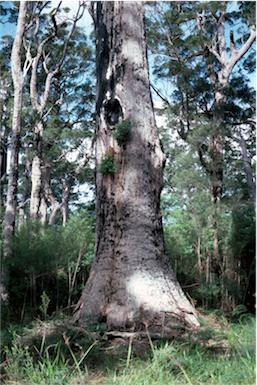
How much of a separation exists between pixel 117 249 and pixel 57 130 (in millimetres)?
5073

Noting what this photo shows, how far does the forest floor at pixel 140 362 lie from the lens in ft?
4.00

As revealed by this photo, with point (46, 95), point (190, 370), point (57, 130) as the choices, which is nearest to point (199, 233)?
point (190, 370)

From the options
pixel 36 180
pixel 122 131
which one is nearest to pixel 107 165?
pixel 122 131

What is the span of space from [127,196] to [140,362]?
100cm

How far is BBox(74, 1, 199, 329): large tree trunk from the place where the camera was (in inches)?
80.5

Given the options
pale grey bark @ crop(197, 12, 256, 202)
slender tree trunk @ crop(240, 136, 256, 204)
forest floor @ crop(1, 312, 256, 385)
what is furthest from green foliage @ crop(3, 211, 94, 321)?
pale grey bark @ crop(197, 12, 256, 202)

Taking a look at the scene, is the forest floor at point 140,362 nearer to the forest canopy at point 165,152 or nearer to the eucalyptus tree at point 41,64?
the forest canopy at point 165,152

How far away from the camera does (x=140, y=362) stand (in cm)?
142

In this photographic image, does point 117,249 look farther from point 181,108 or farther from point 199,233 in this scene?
point 181,108

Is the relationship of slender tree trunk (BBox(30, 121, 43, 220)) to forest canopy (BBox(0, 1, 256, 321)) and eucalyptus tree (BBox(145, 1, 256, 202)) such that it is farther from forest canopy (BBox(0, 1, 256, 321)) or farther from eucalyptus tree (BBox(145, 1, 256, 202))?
eucalyptus tree (BBox(145, 1, 256, 202))

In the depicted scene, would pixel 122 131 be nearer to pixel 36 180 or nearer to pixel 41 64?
pixel 36 180

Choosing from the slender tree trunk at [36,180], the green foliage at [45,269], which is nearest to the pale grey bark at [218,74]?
the green foliage at [45,269]

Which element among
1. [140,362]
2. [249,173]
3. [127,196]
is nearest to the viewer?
[140,362]

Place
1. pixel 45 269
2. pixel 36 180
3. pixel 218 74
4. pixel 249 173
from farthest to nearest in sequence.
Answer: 1. pixel 218 74
2. pixel 36 180
3. pixel 249 173
4. pixel 45 269
